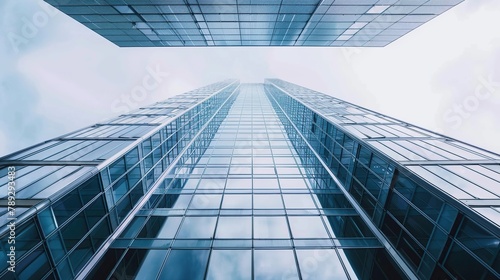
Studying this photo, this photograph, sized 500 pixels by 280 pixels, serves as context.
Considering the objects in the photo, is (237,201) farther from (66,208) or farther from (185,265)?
(66,208)

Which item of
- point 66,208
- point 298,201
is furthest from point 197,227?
point 298,201

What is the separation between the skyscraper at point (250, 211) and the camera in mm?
7805

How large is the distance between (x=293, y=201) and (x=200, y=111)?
1919 centimetres

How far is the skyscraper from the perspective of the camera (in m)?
7.80

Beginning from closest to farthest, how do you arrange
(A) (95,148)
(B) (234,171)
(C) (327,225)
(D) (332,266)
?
(D) (332,266)
(A) (95,148)
(C) (327,225)
(B) (234,171)

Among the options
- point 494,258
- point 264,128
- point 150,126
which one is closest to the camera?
point 494,258

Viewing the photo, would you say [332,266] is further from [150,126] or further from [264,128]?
[264,128]

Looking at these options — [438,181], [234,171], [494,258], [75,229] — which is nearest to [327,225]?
[438,181]

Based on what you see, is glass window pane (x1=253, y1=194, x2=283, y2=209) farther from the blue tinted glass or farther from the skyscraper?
the blue tinted glass

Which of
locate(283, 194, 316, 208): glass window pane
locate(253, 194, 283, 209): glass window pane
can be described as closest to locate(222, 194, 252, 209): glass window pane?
locate(253, 194, 283, 209): glass window pane

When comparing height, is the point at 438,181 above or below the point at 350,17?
below

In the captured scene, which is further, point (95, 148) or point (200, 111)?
point (200, 111)

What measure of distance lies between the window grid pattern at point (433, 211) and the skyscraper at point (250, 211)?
0.05 m

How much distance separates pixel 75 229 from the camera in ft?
30.0
